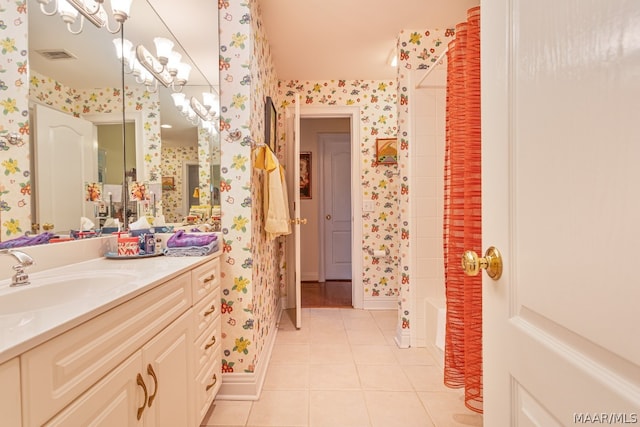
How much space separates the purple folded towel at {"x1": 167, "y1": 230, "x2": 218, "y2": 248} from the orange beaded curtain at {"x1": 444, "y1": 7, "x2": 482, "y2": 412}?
1.25 meters

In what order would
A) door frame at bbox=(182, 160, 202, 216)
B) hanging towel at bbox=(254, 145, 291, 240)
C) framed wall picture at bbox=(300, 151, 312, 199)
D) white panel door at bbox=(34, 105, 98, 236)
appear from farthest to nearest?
framed wall picture at bbox=(300, 151, 312, 199) → hanging towel at bbox=(254, 145, 291, 240) → door frame at bbox=(182, 160, 202, 216) → white panel door at bbox=(34, 105, 98, 236)

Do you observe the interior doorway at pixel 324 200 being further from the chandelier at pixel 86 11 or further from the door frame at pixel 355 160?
the chandelier at pixel 86 11

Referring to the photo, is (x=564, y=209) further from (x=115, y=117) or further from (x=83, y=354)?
(x=115, y=117)

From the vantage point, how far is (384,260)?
3.35 metres

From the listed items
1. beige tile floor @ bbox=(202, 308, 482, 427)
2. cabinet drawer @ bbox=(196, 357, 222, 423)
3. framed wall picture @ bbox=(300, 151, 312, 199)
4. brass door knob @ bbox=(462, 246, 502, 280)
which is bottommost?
beige tile floor @ bbox=(202, 308, 482, 427)

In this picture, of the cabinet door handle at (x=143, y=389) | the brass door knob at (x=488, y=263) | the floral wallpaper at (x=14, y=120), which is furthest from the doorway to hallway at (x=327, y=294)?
the brass door knob at (x=488, y=263)

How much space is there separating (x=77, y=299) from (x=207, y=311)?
24.3 inches

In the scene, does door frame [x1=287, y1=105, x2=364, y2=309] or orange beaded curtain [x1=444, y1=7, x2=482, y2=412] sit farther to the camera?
door frame [x1=287, y1=105, x2=364, y2=309]

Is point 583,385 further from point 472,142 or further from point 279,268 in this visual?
point 279,268

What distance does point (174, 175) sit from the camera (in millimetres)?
1909

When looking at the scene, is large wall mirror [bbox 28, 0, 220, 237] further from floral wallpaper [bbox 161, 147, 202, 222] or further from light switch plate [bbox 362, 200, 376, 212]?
light switch plate [bbox 362, 200, 376, 212]

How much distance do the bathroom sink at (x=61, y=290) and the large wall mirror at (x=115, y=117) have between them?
0.32m

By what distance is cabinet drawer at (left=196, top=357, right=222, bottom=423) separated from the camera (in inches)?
54.7

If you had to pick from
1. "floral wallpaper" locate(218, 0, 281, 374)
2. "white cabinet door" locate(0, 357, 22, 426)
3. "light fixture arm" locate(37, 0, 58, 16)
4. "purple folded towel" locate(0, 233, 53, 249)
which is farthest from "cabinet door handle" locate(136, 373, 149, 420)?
"light fixture arm" locate(37, 0, 58, 16)
